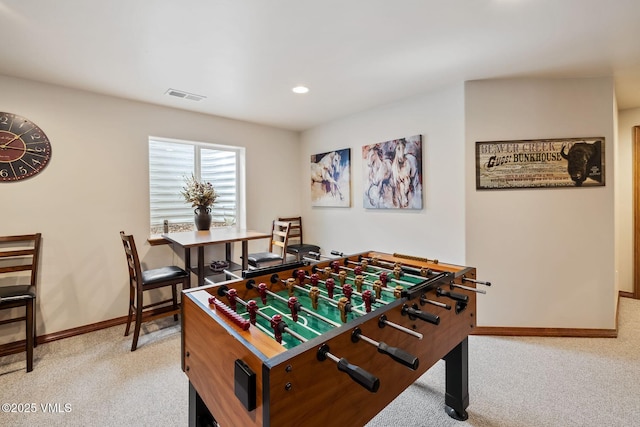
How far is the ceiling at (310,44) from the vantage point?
170 cm

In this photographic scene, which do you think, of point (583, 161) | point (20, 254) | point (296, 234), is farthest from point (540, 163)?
point (20, 254)

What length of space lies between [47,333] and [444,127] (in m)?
4.22

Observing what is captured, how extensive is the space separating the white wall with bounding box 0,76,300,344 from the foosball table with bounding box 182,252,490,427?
2251mm

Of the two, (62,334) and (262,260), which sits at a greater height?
(262,260)

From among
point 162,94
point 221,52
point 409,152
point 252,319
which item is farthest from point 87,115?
point 409,152

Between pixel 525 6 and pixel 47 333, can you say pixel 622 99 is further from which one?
pixel 47 333

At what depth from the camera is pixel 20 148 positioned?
8.35 feet

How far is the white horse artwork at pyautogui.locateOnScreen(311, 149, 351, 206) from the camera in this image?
3.93 m

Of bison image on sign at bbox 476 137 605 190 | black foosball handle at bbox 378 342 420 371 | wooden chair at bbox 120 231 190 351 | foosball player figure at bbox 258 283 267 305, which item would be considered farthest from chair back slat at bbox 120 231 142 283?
bison image on sign at bbox 476 137 605 190

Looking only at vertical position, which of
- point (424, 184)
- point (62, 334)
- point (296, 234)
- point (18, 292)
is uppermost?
point (424, 184)

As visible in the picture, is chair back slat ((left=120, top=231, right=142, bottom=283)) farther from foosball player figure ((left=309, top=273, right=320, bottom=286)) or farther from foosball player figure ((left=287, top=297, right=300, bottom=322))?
foosball player figure ((left=287, top=297, right=300, bottom=322))

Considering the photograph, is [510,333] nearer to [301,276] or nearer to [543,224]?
[543,224]

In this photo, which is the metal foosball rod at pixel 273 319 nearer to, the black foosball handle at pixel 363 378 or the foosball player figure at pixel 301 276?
the black foosball handle at pixel 363 378

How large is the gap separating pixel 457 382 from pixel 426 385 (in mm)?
382
